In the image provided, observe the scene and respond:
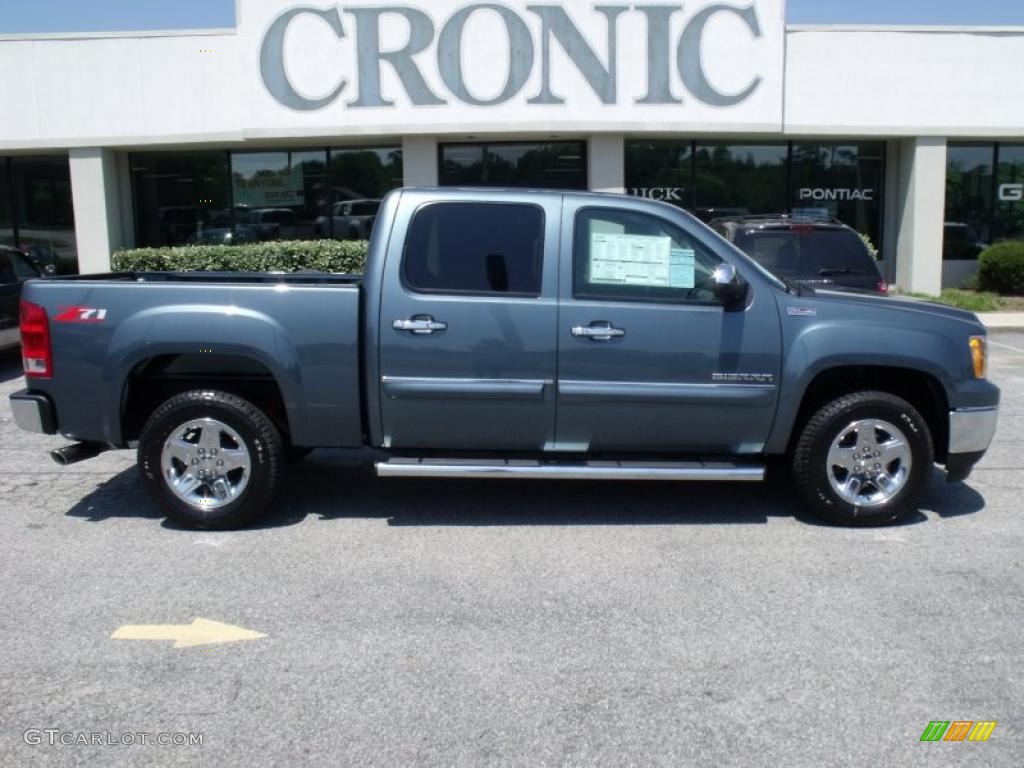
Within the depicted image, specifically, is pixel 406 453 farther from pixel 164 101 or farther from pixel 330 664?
pixel 164 101

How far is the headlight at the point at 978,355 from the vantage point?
5828 mm

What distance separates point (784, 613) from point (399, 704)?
1938 millimetres

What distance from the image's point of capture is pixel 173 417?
577cm

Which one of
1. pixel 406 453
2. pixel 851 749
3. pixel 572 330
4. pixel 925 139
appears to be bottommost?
pixel 851 749

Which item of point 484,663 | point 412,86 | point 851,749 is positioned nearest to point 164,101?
point 412,86

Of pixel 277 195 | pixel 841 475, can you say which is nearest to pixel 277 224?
pixel 277 195

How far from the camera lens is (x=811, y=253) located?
9.55 metres

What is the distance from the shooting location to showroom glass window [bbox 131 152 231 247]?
19344 mm

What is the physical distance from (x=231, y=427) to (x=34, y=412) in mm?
1163

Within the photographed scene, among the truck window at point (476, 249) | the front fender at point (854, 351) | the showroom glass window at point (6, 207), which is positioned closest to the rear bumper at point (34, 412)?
the truck window at point (476, 249)

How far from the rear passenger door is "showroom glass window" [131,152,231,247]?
14666 mm

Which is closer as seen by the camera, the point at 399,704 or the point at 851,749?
the point at 851,749

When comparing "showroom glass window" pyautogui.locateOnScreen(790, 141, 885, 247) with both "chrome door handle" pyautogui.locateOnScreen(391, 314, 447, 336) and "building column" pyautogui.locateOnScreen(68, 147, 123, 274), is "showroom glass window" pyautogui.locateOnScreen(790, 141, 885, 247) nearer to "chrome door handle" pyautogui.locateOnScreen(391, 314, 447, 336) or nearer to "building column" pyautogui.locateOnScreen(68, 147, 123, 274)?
"building column" pyautogui.locateOnScreen(68, 147, 123, 274)

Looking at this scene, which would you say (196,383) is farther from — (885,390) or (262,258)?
(262,258)
